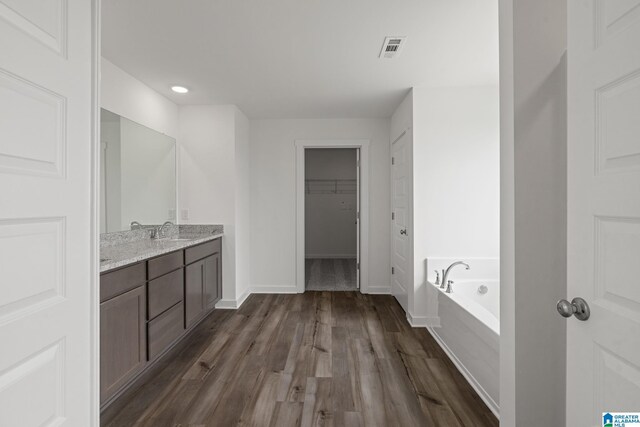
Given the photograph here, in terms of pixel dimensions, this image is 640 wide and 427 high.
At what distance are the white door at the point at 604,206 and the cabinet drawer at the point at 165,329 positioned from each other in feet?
7.86

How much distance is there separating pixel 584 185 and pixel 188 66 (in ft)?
9.52

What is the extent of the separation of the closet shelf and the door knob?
6652 millimetres

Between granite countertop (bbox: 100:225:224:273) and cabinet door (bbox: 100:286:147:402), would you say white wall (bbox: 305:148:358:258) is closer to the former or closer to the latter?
granite countertop (bbox: 100:225:224:273)

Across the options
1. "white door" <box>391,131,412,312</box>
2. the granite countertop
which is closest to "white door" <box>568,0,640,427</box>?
the granite countertop

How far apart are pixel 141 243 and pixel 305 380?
73.9 inches

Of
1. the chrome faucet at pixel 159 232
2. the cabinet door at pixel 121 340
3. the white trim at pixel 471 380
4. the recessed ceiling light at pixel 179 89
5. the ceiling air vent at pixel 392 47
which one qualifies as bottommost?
the white trim at pixel 471 380

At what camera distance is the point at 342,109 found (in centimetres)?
418

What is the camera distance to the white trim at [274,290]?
15.3ft

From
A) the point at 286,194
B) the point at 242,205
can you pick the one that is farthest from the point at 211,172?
the point at 286,194

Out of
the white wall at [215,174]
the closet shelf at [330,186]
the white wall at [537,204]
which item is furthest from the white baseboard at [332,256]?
the white wall at [537,204]

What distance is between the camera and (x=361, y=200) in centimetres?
461

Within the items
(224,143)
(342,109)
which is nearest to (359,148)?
(342,109)

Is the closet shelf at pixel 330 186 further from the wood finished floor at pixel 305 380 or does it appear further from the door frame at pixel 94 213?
the door frame at pixel 94 213

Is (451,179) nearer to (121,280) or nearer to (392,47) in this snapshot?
(392,47)
